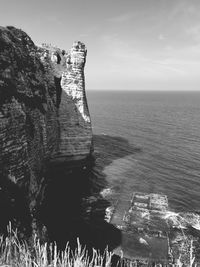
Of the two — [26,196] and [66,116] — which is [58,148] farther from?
[26,196]

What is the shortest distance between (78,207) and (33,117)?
14306 mm

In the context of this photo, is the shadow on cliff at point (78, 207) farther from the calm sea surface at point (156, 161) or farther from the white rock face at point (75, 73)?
the white rock face at point (75, 73)

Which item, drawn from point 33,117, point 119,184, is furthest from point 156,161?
point 33,117

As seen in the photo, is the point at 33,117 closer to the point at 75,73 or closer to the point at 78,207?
the point at 78,207

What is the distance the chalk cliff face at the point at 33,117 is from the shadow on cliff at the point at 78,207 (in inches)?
118

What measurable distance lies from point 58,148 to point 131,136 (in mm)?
36325

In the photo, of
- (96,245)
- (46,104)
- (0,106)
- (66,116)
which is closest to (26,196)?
(0,106)

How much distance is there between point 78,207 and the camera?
33250 millimetres

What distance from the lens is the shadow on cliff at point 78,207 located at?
27.0m

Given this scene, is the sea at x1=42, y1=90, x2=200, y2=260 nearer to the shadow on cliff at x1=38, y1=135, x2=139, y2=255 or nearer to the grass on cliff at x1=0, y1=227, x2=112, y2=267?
the shadow on cliff at x1=38, y1=135, x2=139, y2=255

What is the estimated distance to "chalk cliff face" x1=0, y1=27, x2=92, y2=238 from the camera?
19.8m

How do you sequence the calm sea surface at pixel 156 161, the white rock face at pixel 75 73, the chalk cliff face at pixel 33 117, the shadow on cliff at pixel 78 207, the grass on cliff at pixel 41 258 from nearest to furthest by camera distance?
1. the grass on cliff at pixel 41 258
2. the chalk cliff face at pixel 33 117
3. the shadow on cliff at pixel 78 207
4. the calm sea surface at pixel 156 161
5. the white rock face at pixel 75 73

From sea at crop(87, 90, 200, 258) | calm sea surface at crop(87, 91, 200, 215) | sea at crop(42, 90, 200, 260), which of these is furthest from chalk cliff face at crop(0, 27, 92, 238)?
calm sea surface at crop(87, 91, 200, 215)

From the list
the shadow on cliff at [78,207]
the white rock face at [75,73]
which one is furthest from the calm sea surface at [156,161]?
the white rock face at [75,73]
